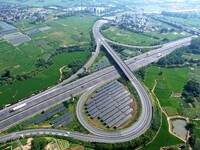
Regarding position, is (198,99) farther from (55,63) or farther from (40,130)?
(55,63)

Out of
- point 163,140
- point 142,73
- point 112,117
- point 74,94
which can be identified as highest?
point 142,73

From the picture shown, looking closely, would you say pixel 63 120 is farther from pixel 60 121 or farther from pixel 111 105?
pixel 111 105

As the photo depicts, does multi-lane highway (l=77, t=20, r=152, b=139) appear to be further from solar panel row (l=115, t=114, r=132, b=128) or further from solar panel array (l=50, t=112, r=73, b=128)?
solar panel array (l=50, t=112, r=73, b=128)

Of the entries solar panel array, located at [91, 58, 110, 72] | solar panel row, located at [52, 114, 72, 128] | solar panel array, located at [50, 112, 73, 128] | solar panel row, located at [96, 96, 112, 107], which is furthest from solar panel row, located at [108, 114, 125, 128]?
solar panel array, located at [91, 58, 110, 72]

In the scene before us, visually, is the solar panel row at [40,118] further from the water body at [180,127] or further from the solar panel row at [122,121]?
the water body at [180,127]

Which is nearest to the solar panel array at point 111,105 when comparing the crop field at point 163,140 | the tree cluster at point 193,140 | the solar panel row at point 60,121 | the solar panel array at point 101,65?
the solar panel row at point 60,121

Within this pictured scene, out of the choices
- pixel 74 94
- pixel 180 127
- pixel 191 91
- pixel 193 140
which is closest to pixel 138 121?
pixel 180 127
